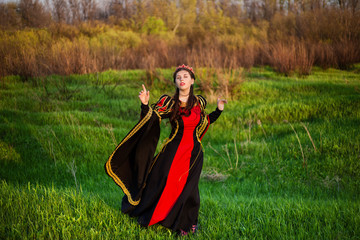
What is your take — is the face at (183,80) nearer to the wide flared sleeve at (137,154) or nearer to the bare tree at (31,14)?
the wide flared sleeve at (137,154)

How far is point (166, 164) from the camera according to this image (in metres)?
2.92

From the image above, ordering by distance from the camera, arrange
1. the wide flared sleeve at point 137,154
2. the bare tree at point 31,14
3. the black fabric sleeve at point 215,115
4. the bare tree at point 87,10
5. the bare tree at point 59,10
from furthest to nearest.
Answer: the bare tree at point 87,10 → the bare tree at point 59,10 → the bare tree at point 31,14 → the black fabric sleeve at point 215,115 → the wide flared sleeve at point 137,154

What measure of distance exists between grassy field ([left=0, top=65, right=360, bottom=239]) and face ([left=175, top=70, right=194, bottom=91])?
1.52 metres

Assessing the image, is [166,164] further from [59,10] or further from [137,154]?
[59,10]

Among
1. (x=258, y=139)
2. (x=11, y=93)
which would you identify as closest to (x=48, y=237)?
(x=258, y=139)

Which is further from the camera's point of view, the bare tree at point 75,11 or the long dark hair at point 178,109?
the bare tree at point 75,11

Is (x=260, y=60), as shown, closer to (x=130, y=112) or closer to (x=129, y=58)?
(x=129, y=58)

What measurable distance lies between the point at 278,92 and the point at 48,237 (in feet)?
31.7

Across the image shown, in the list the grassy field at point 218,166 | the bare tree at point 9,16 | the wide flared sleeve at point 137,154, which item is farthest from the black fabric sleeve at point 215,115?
the bare tree at point 9,16

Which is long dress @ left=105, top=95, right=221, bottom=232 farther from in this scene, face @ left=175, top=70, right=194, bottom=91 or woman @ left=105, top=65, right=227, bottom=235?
face @ left=175, top=70, right=194, bottom=91

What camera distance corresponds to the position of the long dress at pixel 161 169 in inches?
112

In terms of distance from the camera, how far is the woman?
285 centimetres

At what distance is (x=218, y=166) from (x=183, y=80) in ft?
10.2

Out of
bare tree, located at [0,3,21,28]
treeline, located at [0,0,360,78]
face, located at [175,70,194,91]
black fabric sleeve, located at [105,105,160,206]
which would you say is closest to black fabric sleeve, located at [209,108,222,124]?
face, located at [175,70,194,91]
